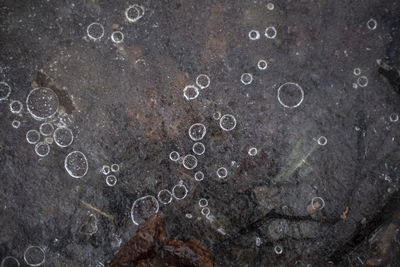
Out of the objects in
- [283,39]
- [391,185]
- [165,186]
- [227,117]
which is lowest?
[165,186]

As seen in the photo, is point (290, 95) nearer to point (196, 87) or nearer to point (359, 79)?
point (359, 79)

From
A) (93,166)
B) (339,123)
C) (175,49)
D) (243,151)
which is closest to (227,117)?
(243,151)

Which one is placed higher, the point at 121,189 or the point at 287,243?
the point at 287,243

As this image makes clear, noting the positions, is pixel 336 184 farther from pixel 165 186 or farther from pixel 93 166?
pixel 93 166

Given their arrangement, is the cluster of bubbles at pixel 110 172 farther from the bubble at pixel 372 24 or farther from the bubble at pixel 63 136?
the bubble at pixel 372 24

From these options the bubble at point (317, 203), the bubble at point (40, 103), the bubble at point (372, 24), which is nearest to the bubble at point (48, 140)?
the bubble at point (40, 103)
